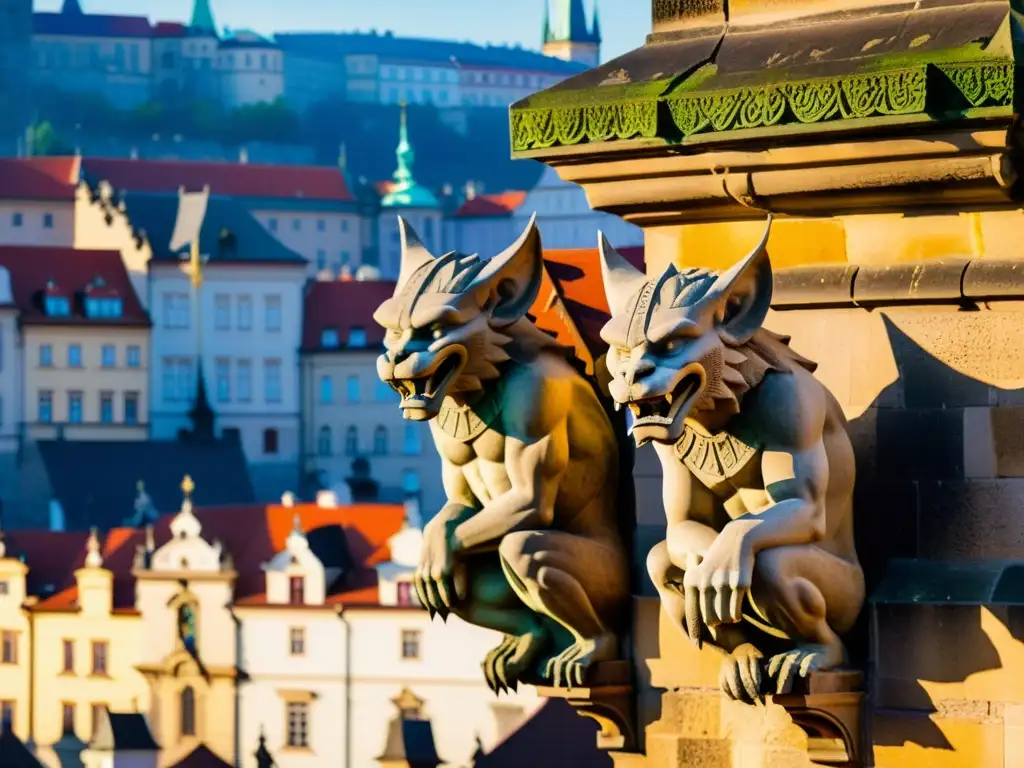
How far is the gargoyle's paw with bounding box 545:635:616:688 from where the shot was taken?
23.2 ft

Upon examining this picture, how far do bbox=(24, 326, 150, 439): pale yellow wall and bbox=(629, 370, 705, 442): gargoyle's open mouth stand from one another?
125 metres

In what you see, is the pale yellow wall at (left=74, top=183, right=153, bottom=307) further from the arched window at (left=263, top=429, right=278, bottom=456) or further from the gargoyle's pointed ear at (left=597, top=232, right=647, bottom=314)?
the gargoyle's pointed ear at (left=597, top=232, right=647, bottom=314)

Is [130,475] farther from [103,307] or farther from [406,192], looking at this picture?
[406,192]

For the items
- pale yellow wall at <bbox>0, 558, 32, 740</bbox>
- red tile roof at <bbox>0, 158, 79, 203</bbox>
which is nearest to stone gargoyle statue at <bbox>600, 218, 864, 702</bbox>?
pale yellow wall at <bbox>0, 558, 32, 740</bbox>

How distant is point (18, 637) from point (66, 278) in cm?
3297

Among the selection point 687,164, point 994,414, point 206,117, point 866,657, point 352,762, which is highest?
point 206,117

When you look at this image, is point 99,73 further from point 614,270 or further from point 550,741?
point 614,270

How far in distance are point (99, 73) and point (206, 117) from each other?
8661 mm

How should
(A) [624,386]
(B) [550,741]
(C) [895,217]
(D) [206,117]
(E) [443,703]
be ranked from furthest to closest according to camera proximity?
(D) [206,117], (E) [443,703], (B) [550,741], (C) [895,217], (A) [624,386]

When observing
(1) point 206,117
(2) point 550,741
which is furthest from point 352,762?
(1) point 206,117

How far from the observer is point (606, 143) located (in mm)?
6965

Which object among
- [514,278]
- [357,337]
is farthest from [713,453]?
[357,337]

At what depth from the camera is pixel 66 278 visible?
131 metres

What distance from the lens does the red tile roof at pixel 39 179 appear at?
14900 cm
